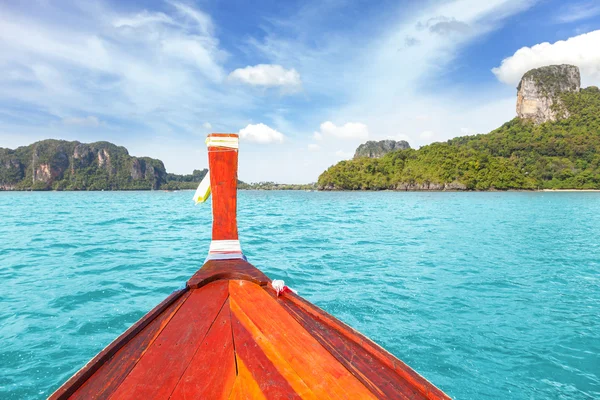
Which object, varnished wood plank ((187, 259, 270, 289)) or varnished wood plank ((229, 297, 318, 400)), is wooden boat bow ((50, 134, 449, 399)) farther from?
varnished wood plank ((187, 259, 270, 289))

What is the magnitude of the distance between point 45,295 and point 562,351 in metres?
10.5

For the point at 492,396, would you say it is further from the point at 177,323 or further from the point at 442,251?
the point at 442,251

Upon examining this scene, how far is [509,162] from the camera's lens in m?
119

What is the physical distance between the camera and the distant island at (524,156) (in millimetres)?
110094

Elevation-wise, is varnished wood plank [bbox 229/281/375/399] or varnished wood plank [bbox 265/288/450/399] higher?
varnished wood plank [bbox 229/281/375/399]

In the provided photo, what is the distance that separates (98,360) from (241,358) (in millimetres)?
789

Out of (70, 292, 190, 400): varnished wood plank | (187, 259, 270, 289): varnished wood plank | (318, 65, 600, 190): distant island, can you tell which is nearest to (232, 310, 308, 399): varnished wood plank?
(70, 292, 190, 400): varnished wood plank

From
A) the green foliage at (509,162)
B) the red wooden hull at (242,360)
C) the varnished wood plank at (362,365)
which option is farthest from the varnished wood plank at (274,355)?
the green foliage at (509,162)

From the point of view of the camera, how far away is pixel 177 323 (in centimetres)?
218

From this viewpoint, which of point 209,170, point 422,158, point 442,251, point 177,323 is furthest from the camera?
point 422,158

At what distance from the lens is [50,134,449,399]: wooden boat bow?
1.50 m

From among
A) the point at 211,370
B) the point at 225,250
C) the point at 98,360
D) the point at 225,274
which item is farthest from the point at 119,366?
the point at 225,250

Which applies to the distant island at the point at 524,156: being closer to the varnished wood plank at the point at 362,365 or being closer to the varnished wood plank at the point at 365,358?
the varnished wood plank at the point at 365,358

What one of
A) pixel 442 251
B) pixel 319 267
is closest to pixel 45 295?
pixel 319 267
